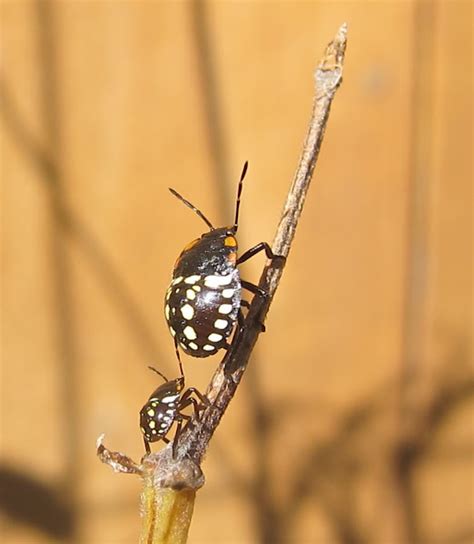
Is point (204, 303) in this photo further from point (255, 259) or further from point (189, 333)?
point (255, 259)

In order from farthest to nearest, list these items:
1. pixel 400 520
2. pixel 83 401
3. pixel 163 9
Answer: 1. pixel 400 520
2. pixel 83 401
3. pixel 163 9

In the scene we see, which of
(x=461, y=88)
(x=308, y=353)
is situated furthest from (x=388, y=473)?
(x=461, y=88)

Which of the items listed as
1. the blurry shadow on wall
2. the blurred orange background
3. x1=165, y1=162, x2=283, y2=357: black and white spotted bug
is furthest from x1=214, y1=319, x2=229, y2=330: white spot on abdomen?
the blurry shadow on wall

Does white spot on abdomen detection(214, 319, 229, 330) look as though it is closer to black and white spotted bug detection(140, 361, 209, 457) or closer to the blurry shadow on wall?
black and white spotted bug detection(140, 361, 209, 457)

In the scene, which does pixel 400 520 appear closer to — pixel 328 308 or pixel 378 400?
pixel 378 400

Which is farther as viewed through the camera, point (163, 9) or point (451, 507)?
point (451, 507)

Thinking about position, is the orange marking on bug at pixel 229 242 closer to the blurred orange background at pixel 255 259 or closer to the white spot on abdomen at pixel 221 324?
the white spot on abdomen at pixel 221 324
